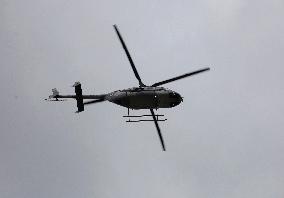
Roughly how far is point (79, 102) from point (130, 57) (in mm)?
9150

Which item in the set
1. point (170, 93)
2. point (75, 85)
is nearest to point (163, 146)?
point (170, 93)

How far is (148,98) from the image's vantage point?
182 ft

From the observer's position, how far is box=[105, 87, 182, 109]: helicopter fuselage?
2185 inches

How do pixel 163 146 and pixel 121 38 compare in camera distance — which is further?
pixel 163 146

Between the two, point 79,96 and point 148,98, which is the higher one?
point 79,96

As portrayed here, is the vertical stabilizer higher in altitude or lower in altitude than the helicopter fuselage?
higher

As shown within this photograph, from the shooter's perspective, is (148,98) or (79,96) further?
(79,96)

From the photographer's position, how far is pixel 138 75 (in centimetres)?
5688

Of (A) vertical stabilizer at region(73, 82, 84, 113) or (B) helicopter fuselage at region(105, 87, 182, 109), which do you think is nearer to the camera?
(B) helicopter fuselage at region(105, 87, 182, 109)

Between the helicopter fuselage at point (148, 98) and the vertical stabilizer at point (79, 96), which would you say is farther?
the vertical stabilizer at point (79, 96)

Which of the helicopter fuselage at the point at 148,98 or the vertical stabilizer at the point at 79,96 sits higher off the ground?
the vertical stabilizer at the point at 79,96

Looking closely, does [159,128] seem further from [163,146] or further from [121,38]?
[121,38]

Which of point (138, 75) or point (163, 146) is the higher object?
point (138, 75)

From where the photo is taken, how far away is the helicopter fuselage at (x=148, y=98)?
55500 millimetres
